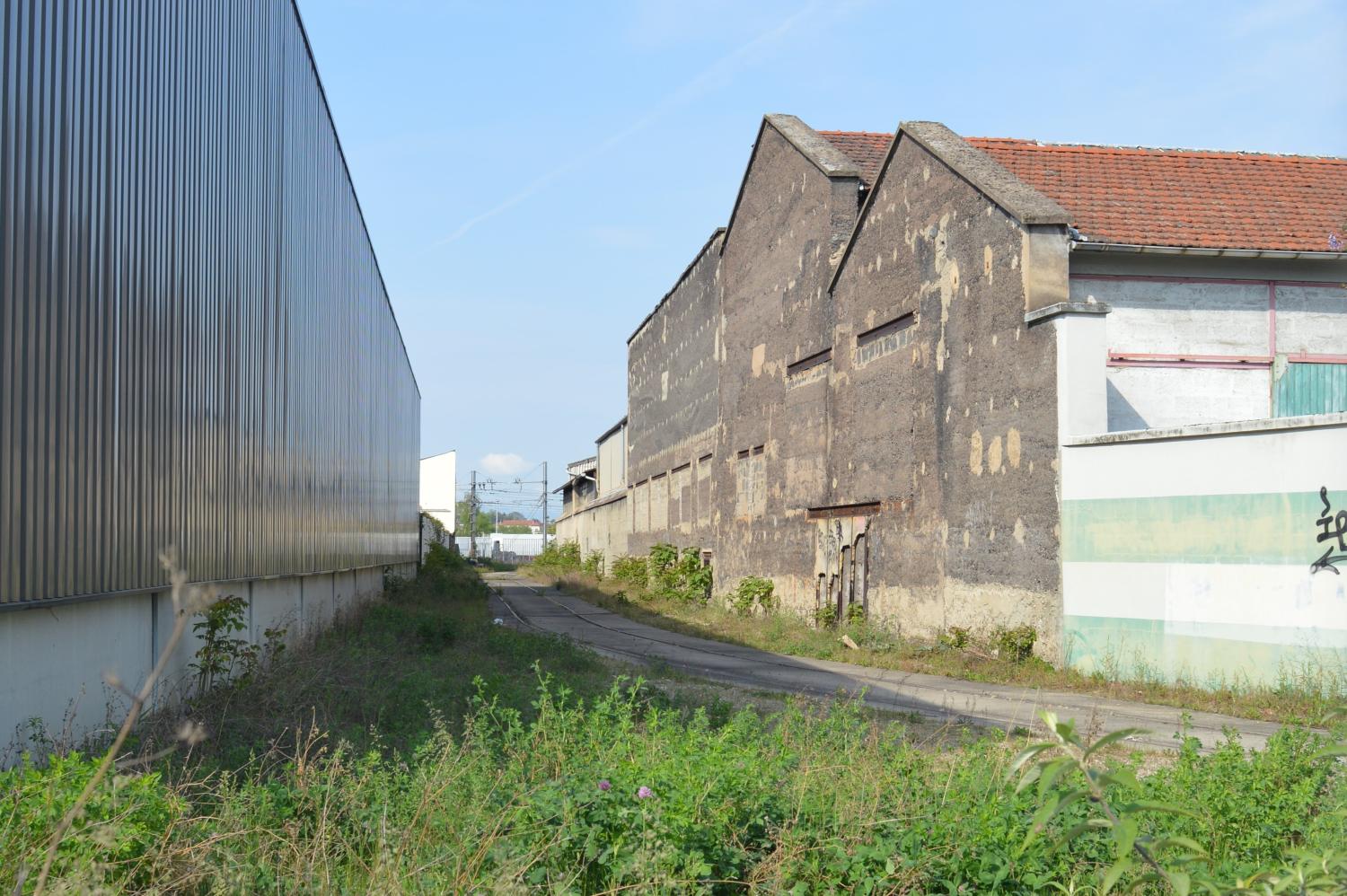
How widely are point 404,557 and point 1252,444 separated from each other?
29962 millimetres

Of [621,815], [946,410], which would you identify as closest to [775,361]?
[946,410]

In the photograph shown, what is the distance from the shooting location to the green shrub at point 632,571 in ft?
121

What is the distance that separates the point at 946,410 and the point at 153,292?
11635 mm

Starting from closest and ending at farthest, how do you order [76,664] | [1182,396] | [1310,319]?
[76,664]
[1182,396]
[1310,319]

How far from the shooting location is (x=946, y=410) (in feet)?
55.1

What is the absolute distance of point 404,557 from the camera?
125ft

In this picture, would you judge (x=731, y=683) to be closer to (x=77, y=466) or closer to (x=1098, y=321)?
(x=1098, y=321)

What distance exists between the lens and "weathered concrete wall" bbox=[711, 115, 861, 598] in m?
22.3

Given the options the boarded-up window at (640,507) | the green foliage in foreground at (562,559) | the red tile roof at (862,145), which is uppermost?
the red tile roof at (862,145)

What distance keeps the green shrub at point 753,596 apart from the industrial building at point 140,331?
1155 cm

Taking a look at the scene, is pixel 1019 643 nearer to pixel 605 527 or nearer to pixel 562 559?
pixel 605 527

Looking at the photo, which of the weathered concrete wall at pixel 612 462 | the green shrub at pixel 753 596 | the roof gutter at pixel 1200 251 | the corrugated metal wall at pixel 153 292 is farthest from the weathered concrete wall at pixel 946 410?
the weathered concrete wall at pixel 612 462

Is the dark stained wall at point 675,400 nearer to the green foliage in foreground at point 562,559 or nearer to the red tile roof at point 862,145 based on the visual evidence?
the red tile roof at point 862,145

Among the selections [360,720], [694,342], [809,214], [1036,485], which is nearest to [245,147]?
[360,720]
